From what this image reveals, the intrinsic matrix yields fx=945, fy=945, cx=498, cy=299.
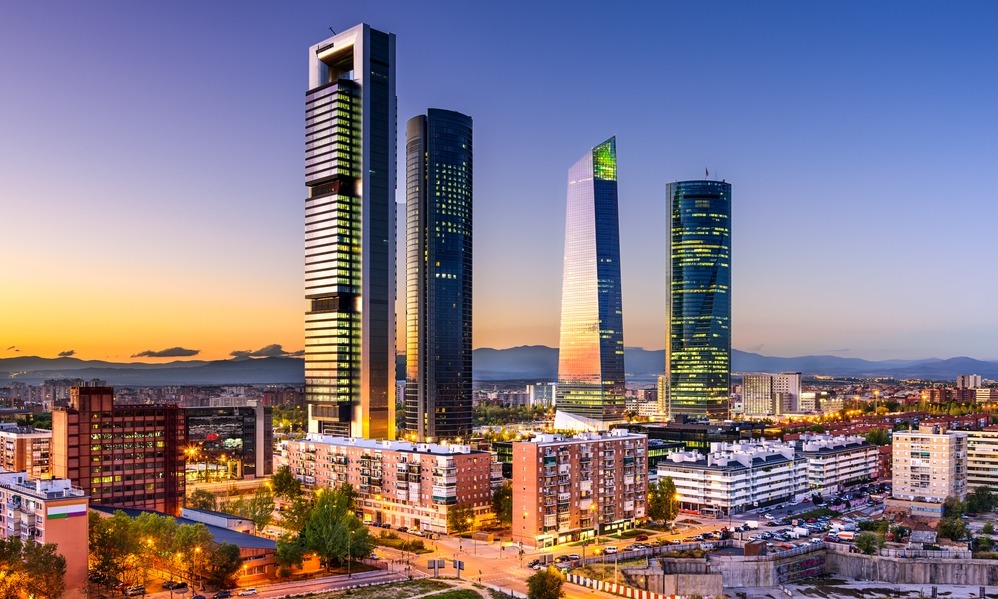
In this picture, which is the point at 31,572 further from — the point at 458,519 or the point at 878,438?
the point at 878,438

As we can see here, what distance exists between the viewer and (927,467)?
87188 millimetres

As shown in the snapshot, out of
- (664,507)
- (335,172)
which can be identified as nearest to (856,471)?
(664,507)

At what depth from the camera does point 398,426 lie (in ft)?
503

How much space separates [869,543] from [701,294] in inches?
4932

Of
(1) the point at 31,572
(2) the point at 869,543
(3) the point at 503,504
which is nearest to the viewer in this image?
(1) the point at 31,572

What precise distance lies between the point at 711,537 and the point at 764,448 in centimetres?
2659

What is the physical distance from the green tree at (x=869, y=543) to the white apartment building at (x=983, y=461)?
34791 mm

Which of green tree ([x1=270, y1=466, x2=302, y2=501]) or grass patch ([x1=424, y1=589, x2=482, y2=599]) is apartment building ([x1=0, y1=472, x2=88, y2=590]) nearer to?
grass patch ([x1=424, y1=589, x2=482, y2=599])

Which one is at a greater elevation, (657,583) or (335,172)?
(335,172)

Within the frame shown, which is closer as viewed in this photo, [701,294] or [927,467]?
[927,467]

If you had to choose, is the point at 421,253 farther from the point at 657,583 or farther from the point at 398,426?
the point at 657,583

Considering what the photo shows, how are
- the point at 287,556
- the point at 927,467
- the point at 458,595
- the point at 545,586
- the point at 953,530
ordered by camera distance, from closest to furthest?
the point at 545,586 < the point at 458,595 < the point at 287,556 < the point at 953,530 < the point at 927,467

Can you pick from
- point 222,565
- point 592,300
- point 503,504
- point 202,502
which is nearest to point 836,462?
point 503,504

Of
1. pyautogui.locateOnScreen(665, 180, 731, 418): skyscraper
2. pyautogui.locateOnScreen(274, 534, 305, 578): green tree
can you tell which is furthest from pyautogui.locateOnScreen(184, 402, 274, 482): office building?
pyautogui.locateOnScreen(665, 180, 731, 418): skyscraper
